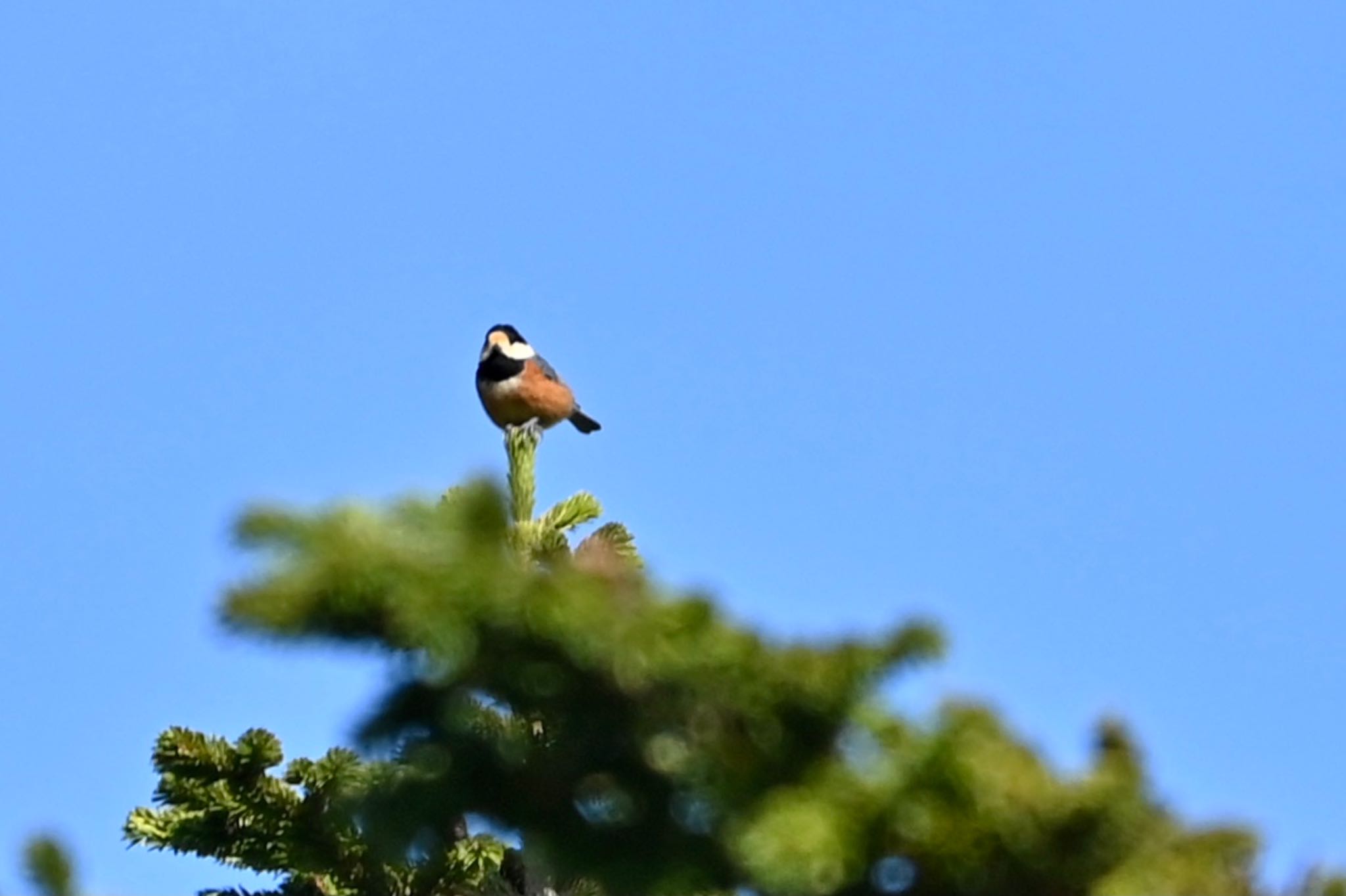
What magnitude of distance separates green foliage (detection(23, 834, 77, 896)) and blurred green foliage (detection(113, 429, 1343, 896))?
41 centimetres

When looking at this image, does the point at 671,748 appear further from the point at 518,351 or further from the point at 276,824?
the point at 518,351

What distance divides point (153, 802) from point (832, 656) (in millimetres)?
2425

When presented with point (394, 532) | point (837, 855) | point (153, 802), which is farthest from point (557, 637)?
point (153, 802)

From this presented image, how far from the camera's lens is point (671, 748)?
6.63 ft

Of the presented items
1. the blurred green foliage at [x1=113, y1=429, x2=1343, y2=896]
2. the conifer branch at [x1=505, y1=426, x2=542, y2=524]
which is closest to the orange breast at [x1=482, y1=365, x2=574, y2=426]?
the conifer branch at [x1=505, y1=426, x2=542, y2=524]

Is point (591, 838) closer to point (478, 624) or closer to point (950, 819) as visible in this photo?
point (478, 624)

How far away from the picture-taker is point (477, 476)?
2229 millimetres

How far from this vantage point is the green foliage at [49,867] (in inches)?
92.1

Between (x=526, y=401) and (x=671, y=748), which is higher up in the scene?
(x=526, y=401)

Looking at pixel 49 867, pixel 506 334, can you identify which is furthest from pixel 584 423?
pixel 49 867

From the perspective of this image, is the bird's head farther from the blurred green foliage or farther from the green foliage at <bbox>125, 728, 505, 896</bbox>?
the blurred green foliage

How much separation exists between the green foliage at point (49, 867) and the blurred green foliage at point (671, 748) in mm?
→ 408

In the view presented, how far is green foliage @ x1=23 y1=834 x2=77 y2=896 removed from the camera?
2.34 meters

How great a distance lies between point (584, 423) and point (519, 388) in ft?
4.49
